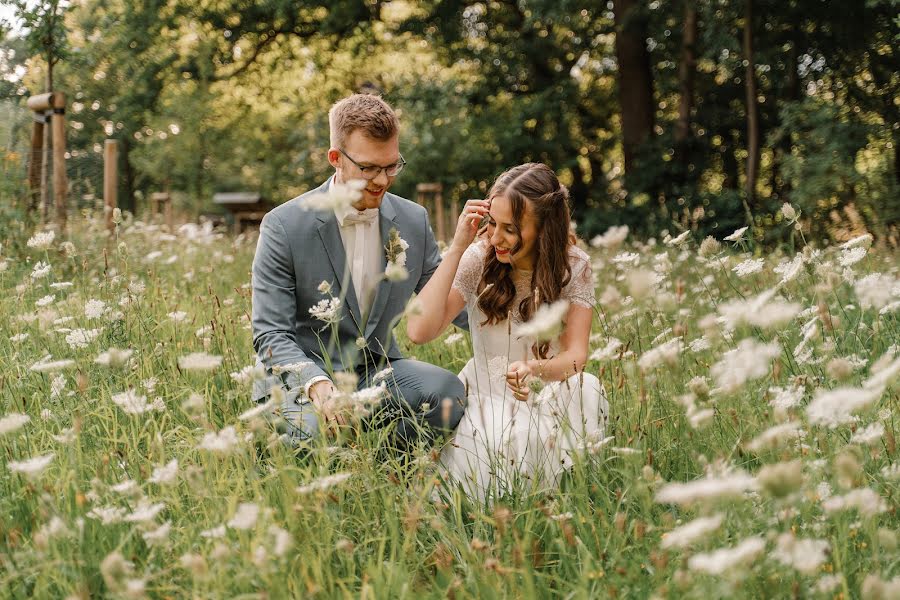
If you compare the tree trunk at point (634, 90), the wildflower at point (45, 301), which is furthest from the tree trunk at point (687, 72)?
the wildflower at point (45, 301)

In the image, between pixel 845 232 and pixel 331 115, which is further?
pixel 845 232

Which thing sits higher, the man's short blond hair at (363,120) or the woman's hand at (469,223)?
the man's short blond hair at (363,120)

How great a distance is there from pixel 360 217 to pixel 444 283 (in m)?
0.56

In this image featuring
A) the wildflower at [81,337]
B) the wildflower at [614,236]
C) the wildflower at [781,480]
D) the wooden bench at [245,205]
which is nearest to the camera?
the wildflower at [781,480]

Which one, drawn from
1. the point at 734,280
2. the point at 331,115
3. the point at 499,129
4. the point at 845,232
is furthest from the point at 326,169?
the point at 331,115

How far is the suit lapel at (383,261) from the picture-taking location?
133 inches

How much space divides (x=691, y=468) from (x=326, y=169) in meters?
15.7

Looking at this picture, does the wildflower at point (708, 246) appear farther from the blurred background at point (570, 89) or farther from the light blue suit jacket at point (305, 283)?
the blurred background at point (570, 89)

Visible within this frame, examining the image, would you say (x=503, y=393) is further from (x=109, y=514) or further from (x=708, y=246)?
(x=109, y=514)

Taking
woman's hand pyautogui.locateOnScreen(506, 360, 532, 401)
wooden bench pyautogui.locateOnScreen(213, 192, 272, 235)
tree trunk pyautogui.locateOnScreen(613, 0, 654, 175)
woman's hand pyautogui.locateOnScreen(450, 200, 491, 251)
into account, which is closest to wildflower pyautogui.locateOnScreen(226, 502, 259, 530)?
woman's hand pyautogui.locateOnScreen(506, 360, 532, 401)

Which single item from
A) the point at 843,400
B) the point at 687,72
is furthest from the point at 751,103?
the point at 843,400

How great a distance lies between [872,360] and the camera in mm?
3172

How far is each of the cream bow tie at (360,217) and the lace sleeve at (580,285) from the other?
2.67 feet

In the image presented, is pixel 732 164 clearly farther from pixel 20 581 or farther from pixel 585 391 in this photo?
pixel 20 581
